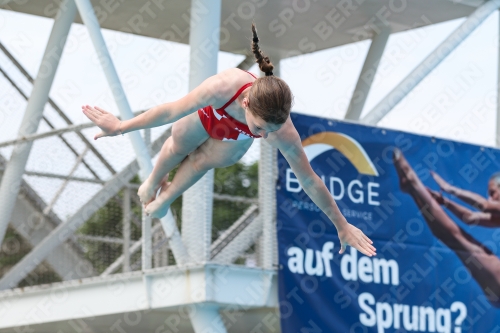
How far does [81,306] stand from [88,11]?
114 inches

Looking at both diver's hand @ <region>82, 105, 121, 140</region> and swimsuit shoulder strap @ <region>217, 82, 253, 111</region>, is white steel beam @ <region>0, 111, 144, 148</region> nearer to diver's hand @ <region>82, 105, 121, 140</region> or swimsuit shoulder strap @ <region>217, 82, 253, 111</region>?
diver's hand @ <region>82, 105, 121, 140</region>

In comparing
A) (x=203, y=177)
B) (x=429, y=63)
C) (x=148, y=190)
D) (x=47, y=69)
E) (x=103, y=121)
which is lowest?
(x=103, y=121)

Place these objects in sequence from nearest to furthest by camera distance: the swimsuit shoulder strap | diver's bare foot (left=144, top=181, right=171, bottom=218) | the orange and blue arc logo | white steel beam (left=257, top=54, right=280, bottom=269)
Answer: the swimsuit shoulder strap
diver's bare foot (left=144, top=181, right=171, bottom=218)
white steel beam (left=257, top=54, right=280, bottom=269)
the orange and blue arc logo

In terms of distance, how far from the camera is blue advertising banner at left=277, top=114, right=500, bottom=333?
816cm

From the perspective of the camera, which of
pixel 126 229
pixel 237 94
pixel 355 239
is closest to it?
pixel 237 94

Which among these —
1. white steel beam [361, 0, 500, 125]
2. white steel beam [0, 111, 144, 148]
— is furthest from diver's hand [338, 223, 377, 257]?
white steel beam [361, 0, 500, 125]

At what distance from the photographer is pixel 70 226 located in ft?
28.6

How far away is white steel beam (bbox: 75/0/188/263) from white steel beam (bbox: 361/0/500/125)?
2.91 m

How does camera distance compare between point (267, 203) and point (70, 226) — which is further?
point (70, 226)

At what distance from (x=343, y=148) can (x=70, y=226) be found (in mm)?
2836

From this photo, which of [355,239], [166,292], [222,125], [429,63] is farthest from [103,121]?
[429,63]

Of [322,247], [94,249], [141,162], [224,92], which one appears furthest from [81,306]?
[224,92]

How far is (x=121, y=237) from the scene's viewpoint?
8336mm

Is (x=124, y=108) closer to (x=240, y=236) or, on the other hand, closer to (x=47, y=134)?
(x=47, y=134)
